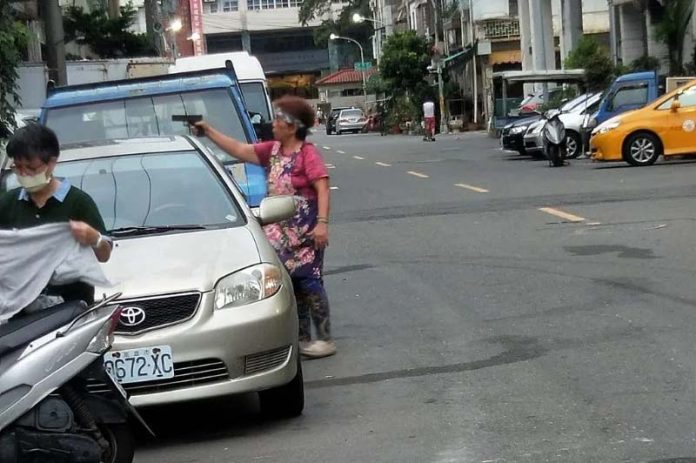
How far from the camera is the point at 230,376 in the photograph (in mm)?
6875

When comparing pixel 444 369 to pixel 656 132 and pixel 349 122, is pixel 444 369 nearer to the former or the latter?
pixel 656 132

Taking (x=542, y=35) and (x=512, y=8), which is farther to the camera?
(x=512, y=8)

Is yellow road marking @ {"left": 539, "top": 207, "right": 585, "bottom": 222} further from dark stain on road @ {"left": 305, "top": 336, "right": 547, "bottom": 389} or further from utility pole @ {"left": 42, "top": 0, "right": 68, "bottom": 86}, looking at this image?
utility pole @ {"left": 42, "top": 0, "right": 68, "bottom": 86}

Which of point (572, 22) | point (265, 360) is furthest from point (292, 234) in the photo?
point (572, 22)

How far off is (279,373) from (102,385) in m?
1.60

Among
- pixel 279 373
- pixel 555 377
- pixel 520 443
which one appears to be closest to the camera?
pixel 520 443

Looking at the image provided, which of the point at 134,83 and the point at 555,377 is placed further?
the point at 134,83

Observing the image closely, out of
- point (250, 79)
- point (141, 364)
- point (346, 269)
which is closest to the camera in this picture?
point (141, 364)

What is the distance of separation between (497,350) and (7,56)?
30.7ft

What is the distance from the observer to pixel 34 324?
5348 mm

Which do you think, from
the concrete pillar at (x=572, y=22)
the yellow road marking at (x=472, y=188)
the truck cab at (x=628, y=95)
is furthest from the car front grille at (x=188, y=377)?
the concrete pillar at (x=572, y=22)

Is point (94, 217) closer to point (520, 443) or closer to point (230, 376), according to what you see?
point (230, 376)

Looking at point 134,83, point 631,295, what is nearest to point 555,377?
point 631,295

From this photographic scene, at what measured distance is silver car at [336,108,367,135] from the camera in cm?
7538
